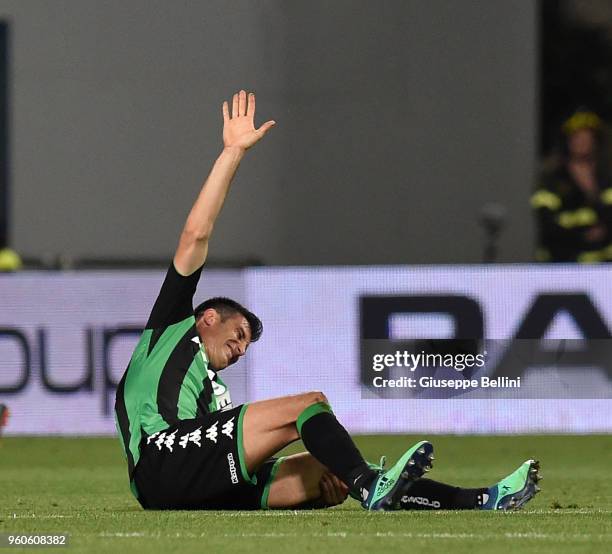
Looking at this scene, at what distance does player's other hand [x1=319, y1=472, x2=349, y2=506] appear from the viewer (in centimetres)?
789

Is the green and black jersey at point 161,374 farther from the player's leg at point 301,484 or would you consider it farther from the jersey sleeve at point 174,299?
the player's leg at point 301,484

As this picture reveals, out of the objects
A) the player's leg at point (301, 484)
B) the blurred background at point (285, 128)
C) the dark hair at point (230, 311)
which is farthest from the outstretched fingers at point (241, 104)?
the blurred background at point (285, 128)

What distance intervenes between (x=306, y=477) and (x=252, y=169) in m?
12.8

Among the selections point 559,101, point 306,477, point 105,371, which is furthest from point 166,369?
point 559,101

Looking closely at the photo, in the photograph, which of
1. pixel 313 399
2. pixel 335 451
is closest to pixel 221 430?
pixel 313 399

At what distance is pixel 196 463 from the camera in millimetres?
7512

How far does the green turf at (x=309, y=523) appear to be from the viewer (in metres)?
6.52

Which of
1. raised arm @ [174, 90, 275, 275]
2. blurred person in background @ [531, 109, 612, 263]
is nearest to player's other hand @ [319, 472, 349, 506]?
raised arm @ [174, 90, 275, 275]

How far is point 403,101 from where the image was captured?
68.0ft

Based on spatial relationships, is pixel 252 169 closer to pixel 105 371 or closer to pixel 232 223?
pixel 232 223

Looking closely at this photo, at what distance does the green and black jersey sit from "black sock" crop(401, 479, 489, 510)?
3.30 ft

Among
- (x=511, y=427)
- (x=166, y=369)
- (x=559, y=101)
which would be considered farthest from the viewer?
(x=559, y=101)

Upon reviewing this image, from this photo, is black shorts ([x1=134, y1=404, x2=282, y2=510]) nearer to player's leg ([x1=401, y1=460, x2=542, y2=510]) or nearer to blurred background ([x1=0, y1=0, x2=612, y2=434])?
player's leg ([x1=401, y1=460, x2=542, y2=510])

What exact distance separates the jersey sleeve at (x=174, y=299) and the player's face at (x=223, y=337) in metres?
0.26
